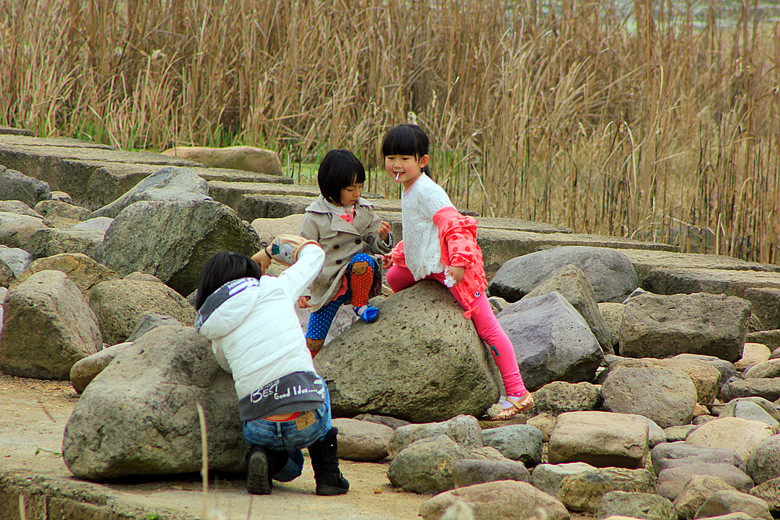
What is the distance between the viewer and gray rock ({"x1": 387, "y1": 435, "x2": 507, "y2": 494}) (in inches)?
96.7

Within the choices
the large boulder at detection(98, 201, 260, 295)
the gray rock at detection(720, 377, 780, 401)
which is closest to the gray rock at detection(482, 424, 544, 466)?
the gray rock at detection(720, 377, 780, 401)

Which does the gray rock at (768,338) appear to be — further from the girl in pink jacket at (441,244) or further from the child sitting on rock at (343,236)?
the child sitting on rock at (343,236)

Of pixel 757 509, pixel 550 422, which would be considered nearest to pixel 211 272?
pixel 550 422

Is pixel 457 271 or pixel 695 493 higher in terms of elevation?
pixel 457 271

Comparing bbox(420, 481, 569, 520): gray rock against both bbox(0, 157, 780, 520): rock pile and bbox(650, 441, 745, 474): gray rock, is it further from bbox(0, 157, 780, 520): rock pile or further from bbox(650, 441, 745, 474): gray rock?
bbox(650, 441, 745, 474): gray rock

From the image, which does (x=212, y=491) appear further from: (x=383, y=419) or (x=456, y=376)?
(x=456, y=376)

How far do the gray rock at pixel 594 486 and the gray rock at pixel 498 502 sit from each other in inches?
8.0

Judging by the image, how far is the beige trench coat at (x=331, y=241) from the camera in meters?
3.30

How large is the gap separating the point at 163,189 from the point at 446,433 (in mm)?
3256

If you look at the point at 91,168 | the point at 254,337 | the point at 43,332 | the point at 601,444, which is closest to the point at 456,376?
the point at 601,444

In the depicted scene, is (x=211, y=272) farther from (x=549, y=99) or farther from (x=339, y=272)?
(x=549, y=99)

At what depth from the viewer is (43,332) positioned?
10.8ft

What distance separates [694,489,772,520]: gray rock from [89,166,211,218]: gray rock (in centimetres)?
373

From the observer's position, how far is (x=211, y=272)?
2.54m
